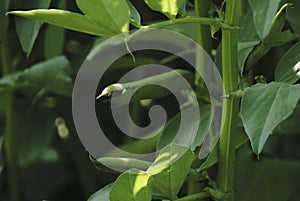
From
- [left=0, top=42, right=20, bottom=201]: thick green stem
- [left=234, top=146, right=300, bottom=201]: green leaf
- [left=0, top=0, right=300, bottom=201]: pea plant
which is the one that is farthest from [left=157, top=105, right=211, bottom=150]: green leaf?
[left=0, top=42, right=20, bottom=201]: thick green stem

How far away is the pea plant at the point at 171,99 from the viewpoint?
1.30ft

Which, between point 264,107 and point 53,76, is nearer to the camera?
point 264,107

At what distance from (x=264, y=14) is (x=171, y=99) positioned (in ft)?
1.08

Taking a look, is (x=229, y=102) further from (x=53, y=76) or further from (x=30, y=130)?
(x=30, y=130)

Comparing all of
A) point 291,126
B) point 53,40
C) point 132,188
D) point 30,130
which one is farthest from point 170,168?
point 30,130

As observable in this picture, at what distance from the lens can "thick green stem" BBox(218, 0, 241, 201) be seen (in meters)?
0.43

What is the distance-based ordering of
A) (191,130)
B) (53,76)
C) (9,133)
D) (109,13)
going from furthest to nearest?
1. (9,133)
2. (53,76)
3. (191,130)
4. (109,13)

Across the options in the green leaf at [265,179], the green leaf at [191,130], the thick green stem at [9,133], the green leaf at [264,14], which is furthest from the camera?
the thick green stem at [9,133]

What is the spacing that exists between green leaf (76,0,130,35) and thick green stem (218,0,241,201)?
0.25 feet

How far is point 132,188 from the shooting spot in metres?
0.42

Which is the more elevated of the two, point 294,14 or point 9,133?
point 294,14

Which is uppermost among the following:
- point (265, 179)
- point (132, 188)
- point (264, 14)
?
point (264, 14)

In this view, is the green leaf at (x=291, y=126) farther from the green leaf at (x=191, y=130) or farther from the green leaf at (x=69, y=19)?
the green leaf at (x=69, y=19)

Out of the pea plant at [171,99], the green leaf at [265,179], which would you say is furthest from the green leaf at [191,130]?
the green leaf at [265,179]
